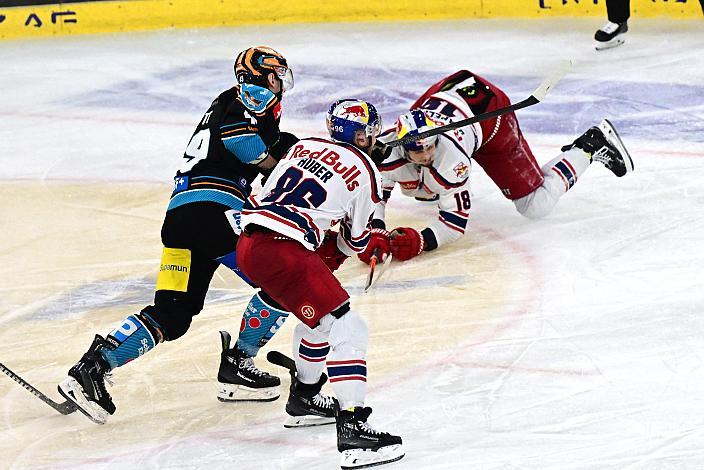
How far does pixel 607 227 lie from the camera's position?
5.16m

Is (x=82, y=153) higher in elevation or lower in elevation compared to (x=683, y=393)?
lower

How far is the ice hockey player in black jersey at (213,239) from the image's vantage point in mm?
A: 3713

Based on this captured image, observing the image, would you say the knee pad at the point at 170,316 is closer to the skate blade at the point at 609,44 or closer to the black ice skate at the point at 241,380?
the black ice skate at the point at 241,380

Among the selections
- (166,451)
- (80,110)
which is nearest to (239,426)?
(166,451)

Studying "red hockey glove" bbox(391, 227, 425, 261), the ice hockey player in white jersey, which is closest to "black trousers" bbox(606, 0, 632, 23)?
the ice hockey player in white jersey

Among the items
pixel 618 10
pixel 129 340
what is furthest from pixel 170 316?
pixel 618 10

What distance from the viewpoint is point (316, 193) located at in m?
3.48

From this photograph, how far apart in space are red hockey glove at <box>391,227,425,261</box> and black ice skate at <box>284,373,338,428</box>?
52.3 inches

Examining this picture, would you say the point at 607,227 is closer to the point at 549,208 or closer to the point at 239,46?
the point at 549,208

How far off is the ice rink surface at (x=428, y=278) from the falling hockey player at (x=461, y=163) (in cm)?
11

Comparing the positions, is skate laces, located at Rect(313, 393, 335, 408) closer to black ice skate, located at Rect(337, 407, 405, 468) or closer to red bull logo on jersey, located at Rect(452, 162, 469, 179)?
black ice skate, located at Rect(337, 407, 405, 468)

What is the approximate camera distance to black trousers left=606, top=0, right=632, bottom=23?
299 inches

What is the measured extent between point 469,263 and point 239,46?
12.9ft

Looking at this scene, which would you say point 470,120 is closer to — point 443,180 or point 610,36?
point 443,180
